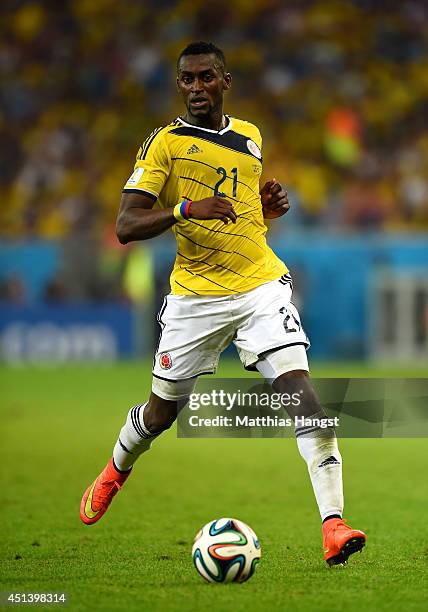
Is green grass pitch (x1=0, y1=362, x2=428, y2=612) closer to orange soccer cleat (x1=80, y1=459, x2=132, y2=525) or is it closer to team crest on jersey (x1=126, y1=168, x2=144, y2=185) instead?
orange soccer cleat (x1=80, y1=459, x2=132, y2=525)

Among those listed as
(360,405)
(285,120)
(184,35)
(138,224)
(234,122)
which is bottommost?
(360,405)

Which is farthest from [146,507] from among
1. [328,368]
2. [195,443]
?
[328,368]

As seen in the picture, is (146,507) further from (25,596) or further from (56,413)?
(56,413)

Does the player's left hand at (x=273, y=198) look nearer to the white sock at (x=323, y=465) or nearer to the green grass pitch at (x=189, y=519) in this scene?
the white sock at (x=323, y=465)

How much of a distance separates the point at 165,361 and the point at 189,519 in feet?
5.18

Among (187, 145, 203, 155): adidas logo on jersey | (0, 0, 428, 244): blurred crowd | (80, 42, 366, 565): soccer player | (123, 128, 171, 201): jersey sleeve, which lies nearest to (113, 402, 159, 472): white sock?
(80, 42, 366, 565): soccer player

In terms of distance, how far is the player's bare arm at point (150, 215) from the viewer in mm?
5410

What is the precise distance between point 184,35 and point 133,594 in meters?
20.4

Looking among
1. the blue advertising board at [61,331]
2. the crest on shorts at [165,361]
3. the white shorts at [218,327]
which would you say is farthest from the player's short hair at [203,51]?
the blue advertising board at [61,331]

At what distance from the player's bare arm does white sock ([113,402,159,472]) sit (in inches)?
41.9

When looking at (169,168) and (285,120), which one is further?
(285,120)

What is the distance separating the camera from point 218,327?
234 inches

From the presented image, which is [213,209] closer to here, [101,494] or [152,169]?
[152,169]

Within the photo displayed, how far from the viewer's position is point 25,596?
480 centimetres
